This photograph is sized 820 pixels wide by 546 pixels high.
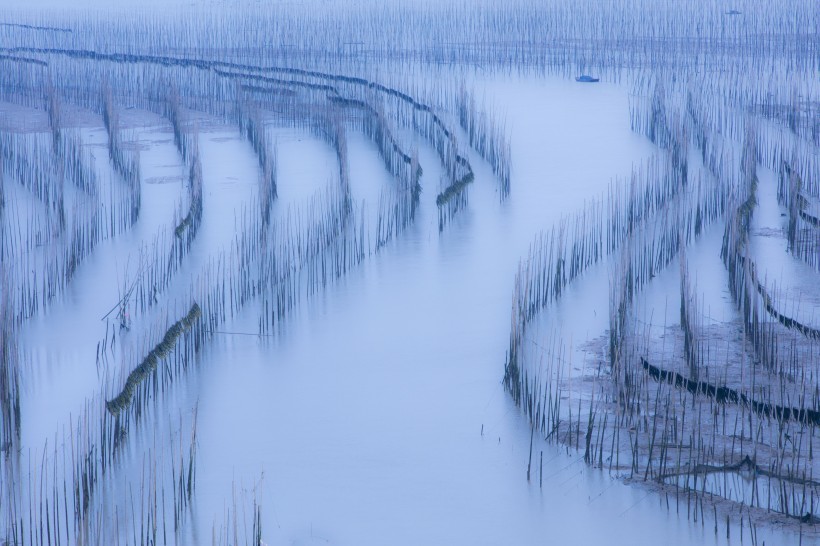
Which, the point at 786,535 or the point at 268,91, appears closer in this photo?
the point at 786,535

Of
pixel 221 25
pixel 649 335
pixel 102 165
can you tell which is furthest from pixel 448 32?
pixel 649 335

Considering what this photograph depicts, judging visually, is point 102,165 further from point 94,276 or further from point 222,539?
point 222,539

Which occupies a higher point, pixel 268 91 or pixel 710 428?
pixel 268 91

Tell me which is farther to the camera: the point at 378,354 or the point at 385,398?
the point at 378,354

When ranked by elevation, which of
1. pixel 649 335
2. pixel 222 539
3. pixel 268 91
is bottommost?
pixel 222 539

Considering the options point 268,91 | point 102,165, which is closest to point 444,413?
point 102,165

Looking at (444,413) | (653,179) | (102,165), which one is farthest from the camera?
(102,165)

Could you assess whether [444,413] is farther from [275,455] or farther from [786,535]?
[786,535]

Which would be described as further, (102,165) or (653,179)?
(102,165)

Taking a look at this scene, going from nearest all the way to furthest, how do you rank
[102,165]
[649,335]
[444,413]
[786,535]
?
1. [786,535]
2. [444,413]
3. [649,335]
4. [102,165]
